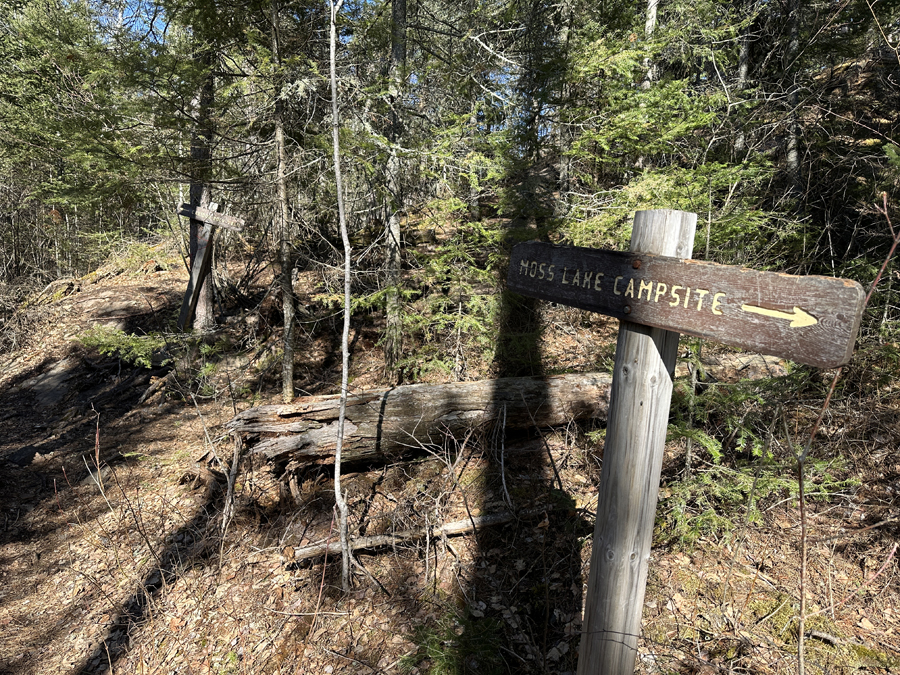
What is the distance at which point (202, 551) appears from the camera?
503 centimetres

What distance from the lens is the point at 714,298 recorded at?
186 cm

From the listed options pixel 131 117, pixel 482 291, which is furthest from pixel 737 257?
pixel 131 117

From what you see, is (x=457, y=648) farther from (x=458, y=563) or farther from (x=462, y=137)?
(x=462, y=137)

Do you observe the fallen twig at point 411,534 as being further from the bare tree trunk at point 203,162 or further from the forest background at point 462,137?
the bare tree trunk at point 203,162

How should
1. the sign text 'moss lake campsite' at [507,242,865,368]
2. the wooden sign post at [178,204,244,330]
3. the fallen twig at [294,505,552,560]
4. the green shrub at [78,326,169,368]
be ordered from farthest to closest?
the wooden sign post at [178,204,244,330], the green shrub at [78,326,169,368], the fallen twig at [294,505,552,560], the sign text 'moss lake campsite' at [507,242,865,368]

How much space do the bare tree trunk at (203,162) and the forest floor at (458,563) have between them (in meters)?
3.06

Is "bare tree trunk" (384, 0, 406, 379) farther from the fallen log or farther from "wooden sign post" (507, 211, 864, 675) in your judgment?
"wooden sign post" (507, 211, 864, 675)

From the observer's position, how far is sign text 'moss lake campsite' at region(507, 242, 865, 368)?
1.55 m

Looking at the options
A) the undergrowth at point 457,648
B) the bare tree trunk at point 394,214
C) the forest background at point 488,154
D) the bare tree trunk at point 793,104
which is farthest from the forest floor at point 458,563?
the bare tree trunk at point 793,104

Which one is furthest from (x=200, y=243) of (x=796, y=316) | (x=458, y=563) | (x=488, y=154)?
(x=796, y=316)

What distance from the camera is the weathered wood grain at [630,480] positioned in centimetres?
219

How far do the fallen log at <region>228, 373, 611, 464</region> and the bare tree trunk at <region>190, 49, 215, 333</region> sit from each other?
2.70 metres

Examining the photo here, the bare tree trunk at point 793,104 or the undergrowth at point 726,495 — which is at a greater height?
the bare tree trunk at point 793,104

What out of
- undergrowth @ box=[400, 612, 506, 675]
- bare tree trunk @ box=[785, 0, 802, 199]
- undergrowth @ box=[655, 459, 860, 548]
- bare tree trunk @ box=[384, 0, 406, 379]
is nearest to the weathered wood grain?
undergrowth @ box=[400, 612, 506, 675]
